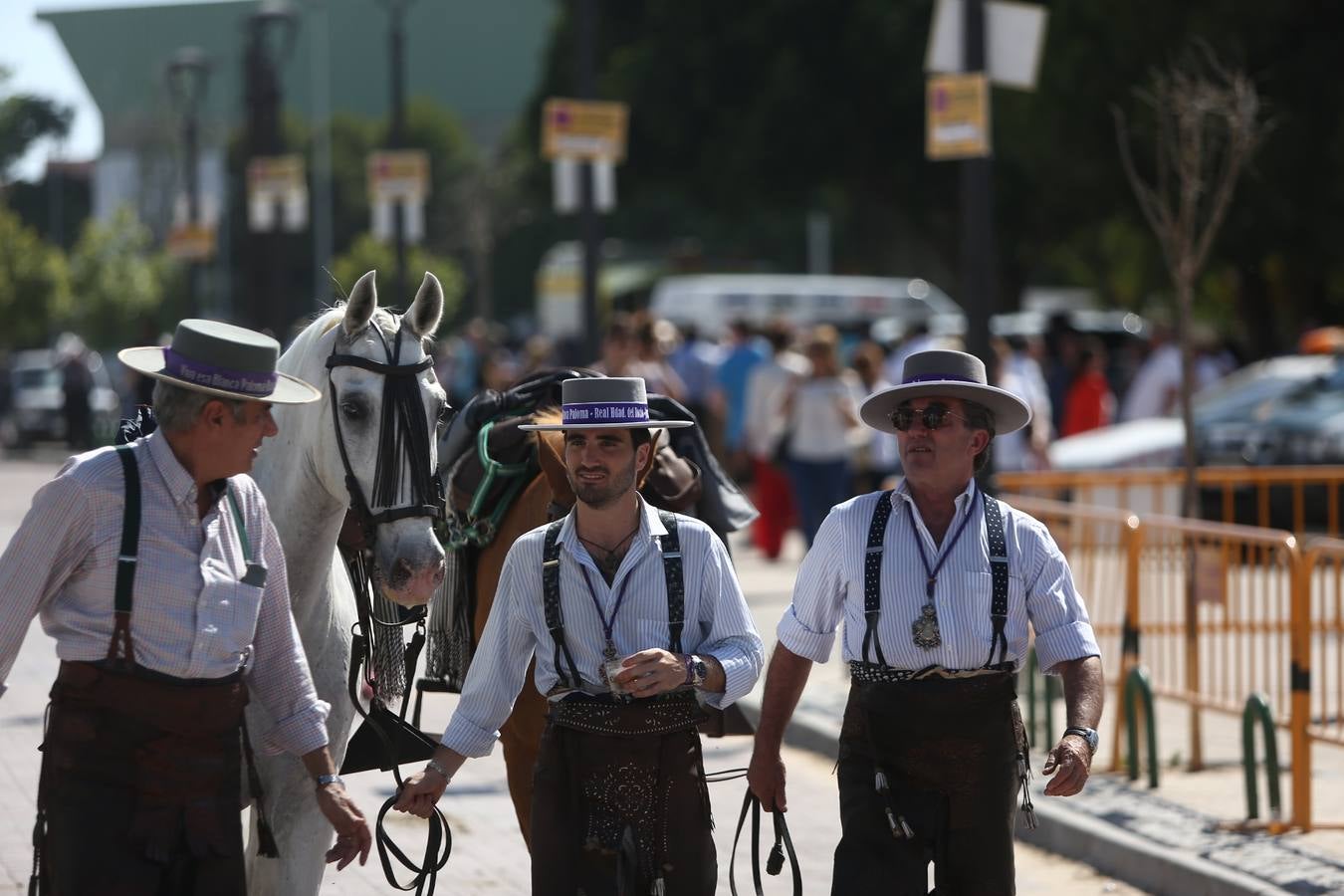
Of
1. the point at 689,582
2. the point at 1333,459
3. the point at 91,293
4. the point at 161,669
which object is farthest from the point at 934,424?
the point at 91,293

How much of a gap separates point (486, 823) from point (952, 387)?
423cm

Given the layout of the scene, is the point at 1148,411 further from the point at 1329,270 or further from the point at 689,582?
the point at 689,582

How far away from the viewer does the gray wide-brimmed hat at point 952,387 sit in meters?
5.00

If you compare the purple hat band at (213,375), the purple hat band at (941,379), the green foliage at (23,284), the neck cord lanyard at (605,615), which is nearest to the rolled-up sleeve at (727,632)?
the neck cord lanyard at (605,615)

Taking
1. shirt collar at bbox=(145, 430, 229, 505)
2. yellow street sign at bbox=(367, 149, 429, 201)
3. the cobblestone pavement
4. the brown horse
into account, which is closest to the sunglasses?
the brown horse

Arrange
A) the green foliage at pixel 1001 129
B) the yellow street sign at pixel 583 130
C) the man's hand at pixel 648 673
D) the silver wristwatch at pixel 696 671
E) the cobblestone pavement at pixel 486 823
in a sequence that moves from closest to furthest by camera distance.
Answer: the man's hand at pixel 648 673 → the silver wristwatch at pixel 696 671 → the cobblestone pavement at pixel 486 823 → the yellow street sign at pixel 583 130 → the green foliage at pixel 1001 129

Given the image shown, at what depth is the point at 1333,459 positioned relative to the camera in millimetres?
18516

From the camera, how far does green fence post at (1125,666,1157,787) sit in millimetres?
8727

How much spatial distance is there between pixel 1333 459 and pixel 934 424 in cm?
1451

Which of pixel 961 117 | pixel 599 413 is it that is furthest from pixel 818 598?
pixel 961 117

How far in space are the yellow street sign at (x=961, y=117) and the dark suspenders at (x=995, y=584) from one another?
5729 millimetres

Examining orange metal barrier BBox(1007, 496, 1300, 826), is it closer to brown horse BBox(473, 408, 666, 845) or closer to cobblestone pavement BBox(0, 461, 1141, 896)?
cobblestone pavement BBox(0, 461, 1141, 896)

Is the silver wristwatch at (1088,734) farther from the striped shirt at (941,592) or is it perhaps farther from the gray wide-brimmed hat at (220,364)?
the gray wide-brimmed hat at (220,364)

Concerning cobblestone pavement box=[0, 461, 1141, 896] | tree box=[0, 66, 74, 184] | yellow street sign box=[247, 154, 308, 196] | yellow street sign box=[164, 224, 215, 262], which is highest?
tree box=[0, 66, 74, 184]
